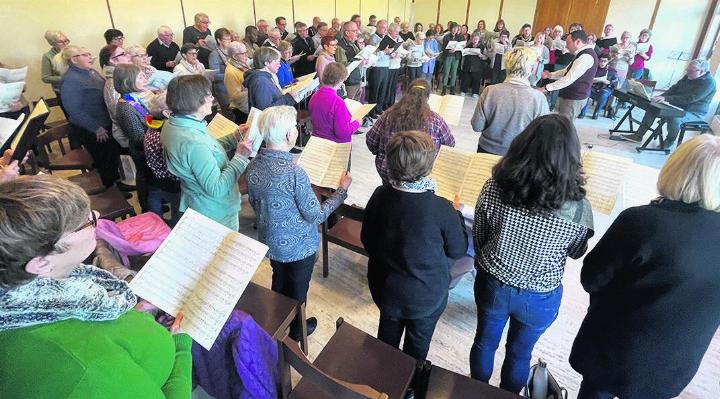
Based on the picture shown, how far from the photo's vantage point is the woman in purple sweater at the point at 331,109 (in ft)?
10.0

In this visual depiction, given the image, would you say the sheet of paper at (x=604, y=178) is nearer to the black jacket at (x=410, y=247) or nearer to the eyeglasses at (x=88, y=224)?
the black jacket at (x=410, y=247)

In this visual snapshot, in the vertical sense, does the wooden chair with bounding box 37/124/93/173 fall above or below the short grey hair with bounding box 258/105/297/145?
below

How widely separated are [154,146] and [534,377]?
2279mm

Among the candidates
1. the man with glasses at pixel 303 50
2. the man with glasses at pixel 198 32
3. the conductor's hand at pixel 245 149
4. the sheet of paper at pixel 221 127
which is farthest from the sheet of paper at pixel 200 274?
the man with glasses at pixel 303 50

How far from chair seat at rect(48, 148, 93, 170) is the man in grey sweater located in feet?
10.9

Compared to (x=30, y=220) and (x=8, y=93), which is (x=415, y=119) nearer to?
(x=30, y=220)

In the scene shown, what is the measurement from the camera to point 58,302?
29.8 inches

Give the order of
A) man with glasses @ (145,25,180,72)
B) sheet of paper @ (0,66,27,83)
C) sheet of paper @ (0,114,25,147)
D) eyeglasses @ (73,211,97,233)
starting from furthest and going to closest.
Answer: man with glasses @ (145,25,180,72)
sheet of paper @ (0,66,27,83)
sheet of paper @ (0,114,25,147)
eyeglasses @ (73,211,97,233)

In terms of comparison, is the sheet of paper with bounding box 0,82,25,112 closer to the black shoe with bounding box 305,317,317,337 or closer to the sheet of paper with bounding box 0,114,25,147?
the sheet of paper with bounding box 0,114,25,147

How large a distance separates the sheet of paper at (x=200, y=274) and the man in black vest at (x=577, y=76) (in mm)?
3651

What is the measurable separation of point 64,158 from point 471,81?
7713 millimetres

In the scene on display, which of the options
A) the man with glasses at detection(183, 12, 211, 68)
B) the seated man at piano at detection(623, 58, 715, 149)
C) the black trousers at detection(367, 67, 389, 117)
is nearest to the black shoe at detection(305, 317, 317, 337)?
the black trousers at detection(367, 67, 389, 117)

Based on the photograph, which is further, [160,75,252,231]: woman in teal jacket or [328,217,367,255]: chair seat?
[328,217,367,255]: chair seat

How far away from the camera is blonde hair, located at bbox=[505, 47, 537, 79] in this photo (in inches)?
102
